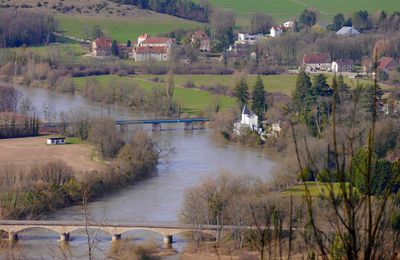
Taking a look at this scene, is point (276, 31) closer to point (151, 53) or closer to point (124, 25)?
point (151, 53)

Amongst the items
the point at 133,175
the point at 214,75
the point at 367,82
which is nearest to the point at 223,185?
the point at 133,175

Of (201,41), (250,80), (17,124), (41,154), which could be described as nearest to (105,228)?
(41,154)

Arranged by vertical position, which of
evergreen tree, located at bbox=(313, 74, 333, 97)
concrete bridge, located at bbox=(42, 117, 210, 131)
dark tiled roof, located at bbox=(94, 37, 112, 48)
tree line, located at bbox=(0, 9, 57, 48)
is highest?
tree line, located at bbox=(0, 9, 57, 48)

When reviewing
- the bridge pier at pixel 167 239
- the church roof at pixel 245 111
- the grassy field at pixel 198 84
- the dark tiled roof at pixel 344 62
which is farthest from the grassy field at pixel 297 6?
the bridge pier at pixel 167 239

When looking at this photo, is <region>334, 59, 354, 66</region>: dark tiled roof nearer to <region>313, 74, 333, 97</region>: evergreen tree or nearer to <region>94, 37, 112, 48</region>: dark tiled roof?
<region>313, 74, 333, 97</region>: evergreen tree

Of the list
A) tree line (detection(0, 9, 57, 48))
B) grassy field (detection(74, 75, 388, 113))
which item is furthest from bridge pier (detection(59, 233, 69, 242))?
tree line (detection(0, 9, 57, 48))

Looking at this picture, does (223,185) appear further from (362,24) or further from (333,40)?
(362,24)
